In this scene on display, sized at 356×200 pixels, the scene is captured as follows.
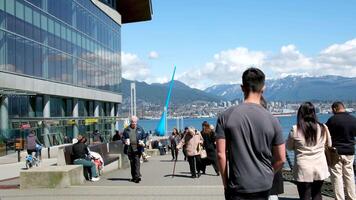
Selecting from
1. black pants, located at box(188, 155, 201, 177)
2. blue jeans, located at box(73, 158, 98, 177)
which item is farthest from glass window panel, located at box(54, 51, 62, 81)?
blue jeans, located at box(73, 158, 98, 177)

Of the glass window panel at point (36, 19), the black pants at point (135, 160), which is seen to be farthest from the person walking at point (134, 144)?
the glass window panel at point (36, 19)

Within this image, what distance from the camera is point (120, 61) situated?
214ft

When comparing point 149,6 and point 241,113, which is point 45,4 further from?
point 241,113

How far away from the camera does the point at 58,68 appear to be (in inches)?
1666

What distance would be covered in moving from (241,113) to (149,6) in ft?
206

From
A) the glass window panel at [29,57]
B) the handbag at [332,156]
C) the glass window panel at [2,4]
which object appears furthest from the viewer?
the glass window panel at [29,57]

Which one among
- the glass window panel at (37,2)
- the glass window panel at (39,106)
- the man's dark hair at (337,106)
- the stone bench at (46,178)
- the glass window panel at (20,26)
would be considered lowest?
the stone bench at (46,178)

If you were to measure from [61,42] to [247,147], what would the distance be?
40.0m

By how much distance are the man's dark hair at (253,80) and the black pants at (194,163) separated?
12.2 meters

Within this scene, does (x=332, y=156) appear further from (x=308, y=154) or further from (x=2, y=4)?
(x=2, y=4)

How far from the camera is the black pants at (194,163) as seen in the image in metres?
16.9

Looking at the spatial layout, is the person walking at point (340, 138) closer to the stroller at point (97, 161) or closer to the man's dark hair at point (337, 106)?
the man's dark hair at point (337, 106)

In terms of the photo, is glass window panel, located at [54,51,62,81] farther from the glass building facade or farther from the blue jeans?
the blue jeans

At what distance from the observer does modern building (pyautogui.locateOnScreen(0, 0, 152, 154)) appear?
1315 inches
